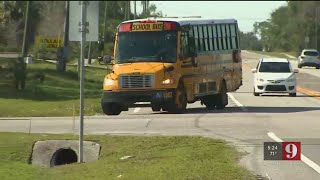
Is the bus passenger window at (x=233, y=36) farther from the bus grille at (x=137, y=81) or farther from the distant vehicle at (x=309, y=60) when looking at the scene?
the distant vehicle at (x=309, y=60)

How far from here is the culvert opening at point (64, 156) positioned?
1714cm

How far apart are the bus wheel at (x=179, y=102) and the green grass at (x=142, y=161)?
6658 mm

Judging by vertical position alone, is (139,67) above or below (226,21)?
below

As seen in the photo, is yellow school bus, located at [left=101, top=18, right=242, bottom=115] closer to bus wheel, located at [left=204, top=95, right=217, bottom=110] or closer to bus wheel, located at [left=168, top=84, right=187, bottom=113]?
bus wheel, located at [left=168, top=84, right=187, bottom=113]

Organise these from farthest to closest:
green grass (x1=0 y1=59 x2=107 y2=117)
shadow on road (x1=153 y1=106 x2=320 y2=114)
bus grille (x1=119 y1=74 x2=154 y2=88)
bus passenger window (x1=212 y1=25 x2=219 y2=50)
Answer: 1. bus passenger window (x1=212 y1=25 x2=219 y2=50)
2. green grass (x1=0 y1=59 x2=107 y2=117)
3. shadow on road (x1=153 y1=106 x2=320 y2=114)
4. bus grille (x1=119 y1=74 x2=154 y2=88)

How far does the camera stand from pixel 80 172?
42.8 ft

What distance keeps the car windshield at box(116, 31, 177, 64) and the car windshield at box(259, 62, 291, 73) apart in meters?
11.7

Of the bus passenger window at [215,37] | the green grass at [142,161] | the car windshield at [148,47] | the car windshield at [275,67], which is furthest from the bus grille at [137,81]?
the car windshield at [275,67]

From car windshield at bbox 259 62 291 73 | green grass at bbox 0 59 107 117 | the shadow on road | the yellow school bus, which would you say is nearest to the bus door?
the yellow school bus

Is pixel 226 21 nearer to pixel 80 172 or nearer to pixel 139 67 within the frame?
pixel 139 67

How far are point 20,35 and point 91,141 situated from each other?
56.6m

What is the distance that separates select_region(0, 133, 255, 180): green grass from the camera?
12156 millimetres

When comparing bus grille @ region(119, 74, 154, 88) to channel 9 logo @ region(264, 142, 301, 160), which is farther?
bus grille @ region(119, 74, 154, 88)

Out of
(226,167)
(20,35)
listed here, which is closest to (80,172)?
(226,167)
